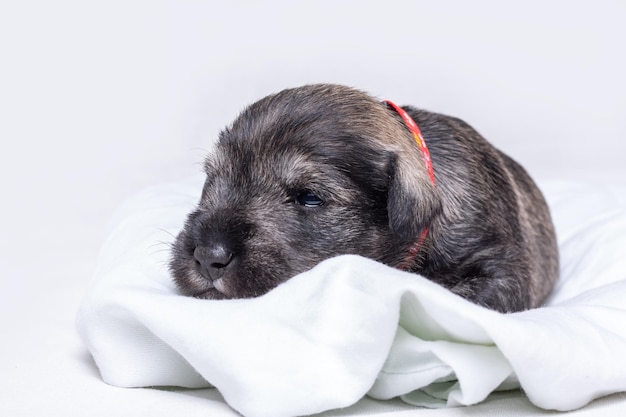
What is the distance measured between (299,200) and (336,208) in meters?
0.17

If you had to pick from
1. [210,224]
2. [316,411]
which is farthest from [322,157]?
[316,411]

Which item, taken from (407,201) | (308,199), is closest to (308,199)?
(308,199)

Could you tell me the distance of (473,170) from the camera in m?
5.18

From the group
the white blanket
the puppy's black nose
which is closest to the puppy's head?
the puppy's black nose

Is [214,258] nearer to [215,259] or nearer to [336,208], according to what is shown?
[215,259]

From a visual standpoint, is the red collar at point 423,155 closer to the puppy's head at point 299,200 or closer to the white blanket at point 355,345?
the puppy's head at point 299,200

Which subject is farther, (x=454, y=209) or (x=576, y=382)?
(x=454, y=209)

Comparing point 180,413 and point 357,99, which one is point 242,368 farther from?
point 357,99

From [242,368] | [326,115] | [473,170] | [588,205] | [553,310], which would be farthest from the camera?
[588,205]

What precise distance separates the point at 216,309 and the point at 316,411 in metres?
0.57

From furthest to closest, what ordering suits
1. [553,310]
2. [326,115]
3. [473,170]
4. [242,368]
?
1. [473,170]
2. [326,115]
3. [553,310]
4. [242,368]

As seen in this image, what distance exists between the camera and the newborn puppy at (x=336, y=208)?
14.7 feet

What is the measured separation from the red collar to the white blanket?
2.08 feet

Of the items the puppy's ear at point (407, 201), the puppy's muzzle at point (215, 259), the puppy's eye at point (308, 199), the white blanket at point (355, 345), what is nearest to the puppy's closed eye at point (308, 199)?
the puppy's eye at point (308, 199)
